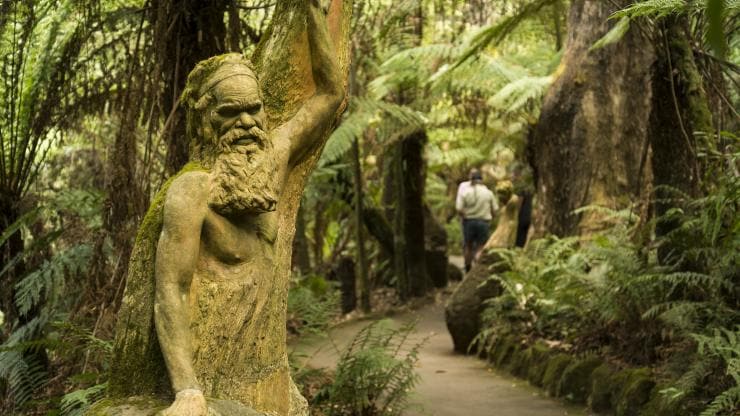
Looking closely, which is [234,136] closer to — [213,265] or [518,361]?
[213,265]

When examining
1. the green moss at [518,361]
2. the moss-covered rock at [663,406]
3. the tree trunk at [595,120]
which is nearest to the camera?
the moss-covered rock at [663,406]

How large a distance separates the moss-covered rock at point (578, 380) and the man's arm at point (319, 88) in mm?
4192

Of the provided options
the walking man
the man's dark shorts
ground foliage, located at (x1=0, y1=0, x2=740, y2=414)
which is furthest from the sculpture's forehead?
the man's dark shorts

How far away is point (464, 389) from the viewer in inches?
308

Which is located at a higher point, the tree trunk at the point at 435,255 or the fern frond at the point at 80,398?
the tree trunk at the point at 435,255

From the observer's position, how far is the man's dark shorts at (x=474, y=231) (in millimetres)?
14672

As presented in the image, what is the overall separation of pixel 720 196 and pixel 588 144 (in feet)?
17.2

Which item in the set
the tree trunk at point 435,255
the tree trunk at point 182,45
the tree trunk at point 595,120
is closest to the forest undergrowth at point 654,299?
the tree trunk at point 595,120

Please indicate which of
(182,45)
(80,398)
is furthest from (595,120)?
(80,398)

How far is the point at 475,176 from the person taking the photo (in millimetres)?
14656

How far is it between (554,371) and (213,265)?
194 inches

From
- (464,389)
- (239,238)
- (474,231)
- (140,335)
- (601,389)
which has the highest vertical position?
(474,231)

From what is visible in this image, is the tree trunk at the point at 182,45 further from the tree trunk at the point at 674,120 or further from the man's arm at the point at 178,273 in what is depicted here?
the tree trunk at the point at 674,120

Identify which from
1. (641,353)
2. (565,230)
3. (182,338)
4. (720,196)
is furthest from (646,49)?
(182,338)
